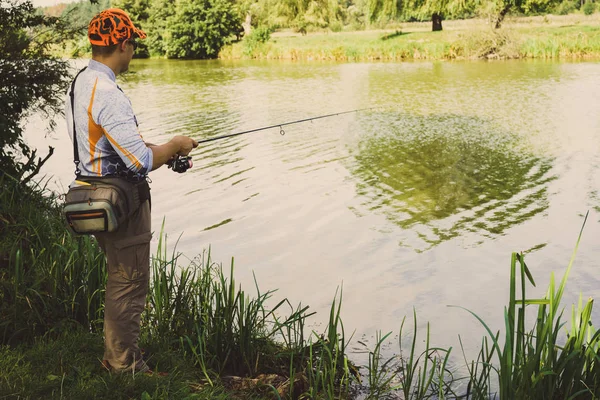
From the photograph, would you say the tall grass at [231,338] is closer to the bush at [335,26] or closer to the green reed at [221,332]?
the green reed at [221,332]

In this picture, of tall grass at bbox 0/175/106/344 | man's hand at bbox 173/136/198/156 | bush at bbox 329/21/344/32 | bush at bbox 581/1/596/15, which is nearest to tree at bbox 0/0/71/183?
tall grass at bbox 0/175/106/344

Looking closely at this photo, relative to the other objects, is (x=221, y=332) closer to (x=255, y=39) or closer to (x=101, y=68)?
(x=101, y=68)

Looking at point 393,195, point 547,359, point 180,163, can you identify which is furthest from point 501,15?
point 547,359

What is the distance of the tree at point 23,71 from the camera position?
638 cm

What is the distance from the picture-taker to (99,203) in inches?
125

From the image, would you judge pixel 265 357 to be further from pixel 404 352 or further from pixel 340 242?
pixel 340 242

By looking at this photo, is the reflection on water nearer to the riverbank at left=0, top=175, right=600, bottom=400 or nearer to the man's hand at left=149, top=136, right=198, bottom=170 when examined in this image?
the riverbank at left=0, top=175, right=600, bottom=400

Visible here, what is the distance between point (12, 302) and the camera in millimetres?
4137

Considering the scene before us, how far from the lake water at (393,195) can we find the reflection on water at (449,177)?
3 cm

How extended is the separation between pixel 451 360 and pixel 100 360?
2.42 meters

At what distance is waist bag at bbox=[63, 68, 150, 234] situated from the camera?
3.19m

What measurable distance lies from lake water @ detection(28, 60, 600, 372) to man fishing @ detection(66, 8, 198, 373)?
7.22ft

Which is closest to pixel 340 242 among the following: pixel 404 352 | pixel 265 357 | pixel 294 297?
pixel 294 297

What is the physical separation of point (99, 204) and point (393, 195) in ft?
22.0
